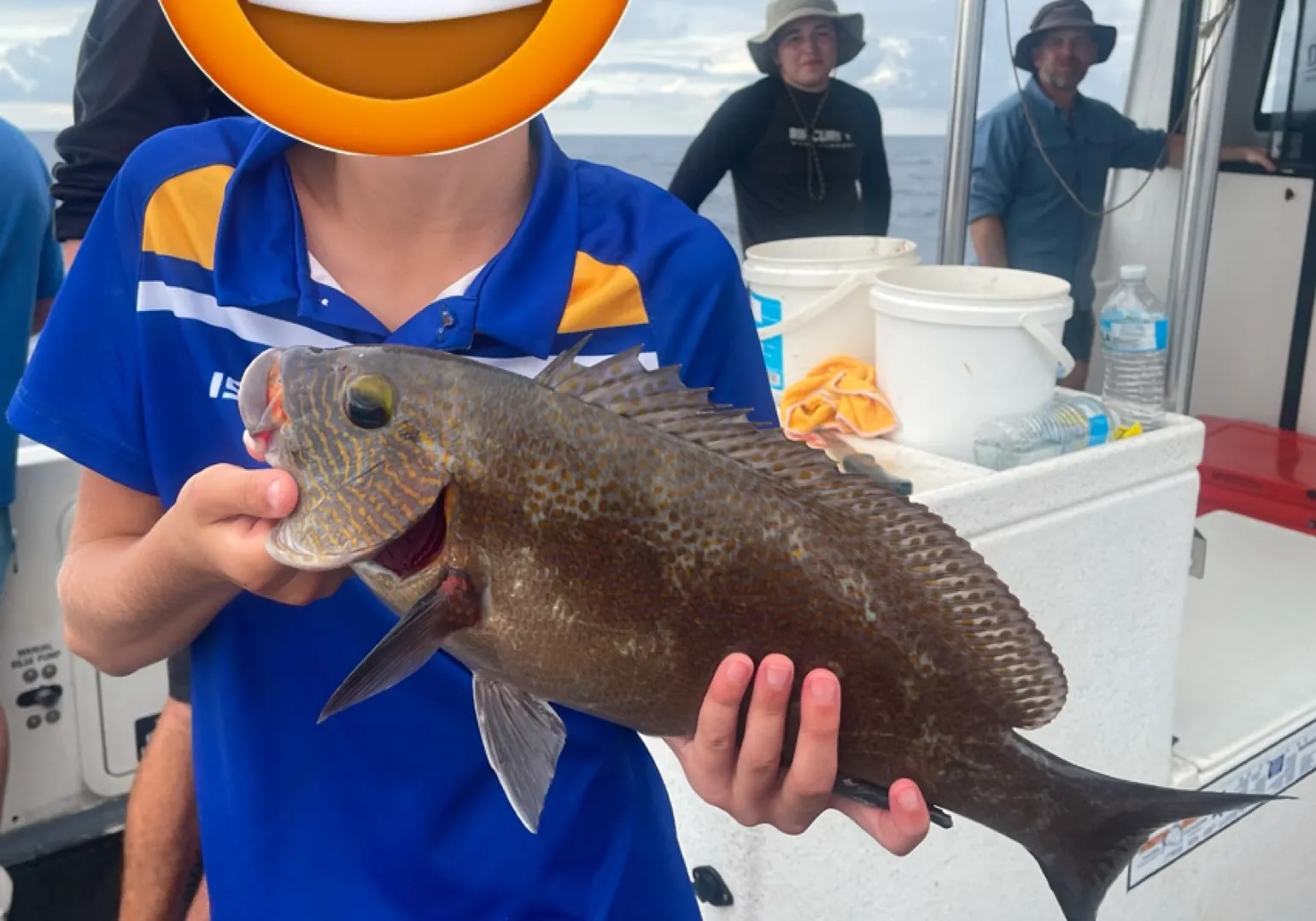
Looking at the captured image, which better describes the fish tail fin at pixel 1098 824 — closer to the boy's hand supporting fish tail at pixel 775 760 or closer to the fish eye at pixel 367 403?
the boy's hand supporting fish tail at pixel 775 760

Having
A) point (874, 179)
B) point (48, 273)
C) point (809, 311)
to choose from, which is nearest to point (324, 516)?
point (809, 311)

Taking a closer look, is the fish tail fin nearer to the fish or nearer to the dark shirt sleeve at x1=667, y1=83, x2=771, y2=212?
the fish

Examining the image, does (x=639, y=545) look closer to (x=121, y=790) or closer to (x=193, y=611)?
(x=193, y=611)

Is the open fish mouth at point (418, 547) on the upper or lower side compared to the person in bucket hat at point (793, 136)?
lower

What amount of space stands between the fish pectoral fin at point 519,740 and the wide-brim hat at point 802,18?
13.1 feet

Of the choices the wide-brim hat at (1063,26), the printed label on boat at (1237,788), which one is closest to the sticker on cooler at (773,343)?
the printed label on boat at (1237,788)

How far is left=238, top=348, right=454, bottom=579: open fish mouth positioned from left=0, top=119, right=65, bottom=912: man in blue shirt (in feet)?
5.57

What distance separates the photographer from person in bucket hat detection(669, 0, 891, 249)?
4.43 meters

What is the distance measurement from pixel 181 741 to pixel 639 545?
1.27 metres

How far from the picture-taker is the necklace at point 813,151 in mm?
4578

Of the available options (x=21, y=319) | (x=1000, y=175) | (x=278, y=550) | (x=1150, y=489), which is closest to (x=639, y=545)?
(x=278, y=550)

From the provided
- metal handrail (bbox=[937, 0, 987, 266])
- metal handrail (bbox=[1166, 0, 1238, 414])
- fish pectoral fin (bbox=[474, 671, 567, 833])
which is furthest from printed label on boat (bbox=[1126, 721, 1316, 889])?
fish pectoral fin (bbox=[474, 671, 567, 833])

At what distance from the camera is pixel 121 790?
2.68 m
